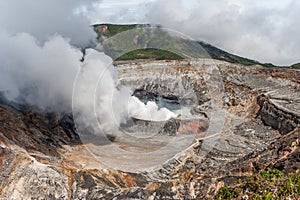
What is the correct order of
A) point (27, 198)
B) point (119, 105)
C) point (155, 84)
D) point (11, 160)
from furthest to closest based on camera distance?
point (155, 84) < point (119, 105) < point (11, 160) < point (27, 198)

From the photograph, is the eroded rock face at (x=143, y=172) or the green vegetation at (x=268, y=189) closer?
the green vegetation at (x=268, y=189)

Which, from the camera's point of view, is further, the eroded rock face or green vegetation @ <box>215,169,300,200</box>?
the eroded rock face

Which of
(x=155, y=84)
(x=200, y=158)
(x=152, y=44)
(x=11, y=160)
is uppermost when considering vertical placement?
(x=155, y=84)

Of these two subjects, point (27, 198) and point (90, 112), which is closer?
point (27, 198)

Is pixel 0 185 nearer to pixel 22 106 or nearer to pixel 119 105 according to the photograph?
pixel 22 106

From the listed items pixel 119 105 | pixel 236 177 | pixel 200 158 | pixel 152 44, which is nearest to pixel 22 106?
pixel 119 105
